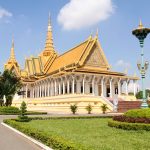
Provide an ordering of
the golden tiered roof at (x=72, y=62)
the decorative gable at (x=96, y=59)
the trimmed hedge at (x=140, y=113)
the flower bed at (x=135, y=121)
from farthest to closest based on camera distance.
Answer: the decorative gable at (x=96, y=59) < the golden tiered roof at (x=72, y=62) < the trimmed hedge at (x=140, y=113) < the flower bed at (x=135, y=121)

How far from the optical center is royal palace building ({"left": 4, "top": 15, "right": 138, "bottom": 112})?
4159 centimetres

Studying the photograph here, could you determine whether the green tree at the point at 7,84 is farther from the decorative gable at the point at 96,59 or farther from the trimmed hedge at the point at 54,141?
the trimmed hedge at the point at 54,141

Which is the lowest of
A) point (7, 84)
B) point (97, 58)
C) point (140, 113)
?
point (140, 113)

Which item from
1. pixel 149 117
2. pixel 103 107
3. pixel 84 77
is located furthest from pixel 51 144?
pixel 84 77

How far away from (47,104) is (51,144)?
40.3 metres

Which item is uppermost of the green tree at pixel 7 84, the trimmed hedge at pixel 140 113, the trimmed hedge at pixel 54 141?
the green tree at pixel 7 84

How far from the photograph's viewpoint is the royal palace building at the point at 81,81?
41588mm

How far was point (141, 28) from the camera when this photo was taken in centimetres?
2028

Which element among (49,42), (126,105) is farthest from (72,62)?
(49,42)

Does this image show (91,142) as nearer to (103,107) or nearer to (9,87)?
(103,107)

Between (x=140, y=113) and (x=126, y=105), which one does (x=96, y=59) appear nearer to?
(x=126, y=105)

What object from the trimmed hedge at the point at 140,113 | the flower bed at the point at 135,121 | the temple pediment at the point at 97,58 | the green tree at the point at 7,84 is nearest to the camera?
the flower bed at the point at 135,121

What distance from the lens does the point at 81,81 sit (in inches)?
1897

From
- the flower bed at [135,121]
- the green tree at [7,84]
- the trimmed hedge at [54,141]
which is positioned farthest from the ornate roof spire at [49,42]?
the trimmed hedge at [54,141]
